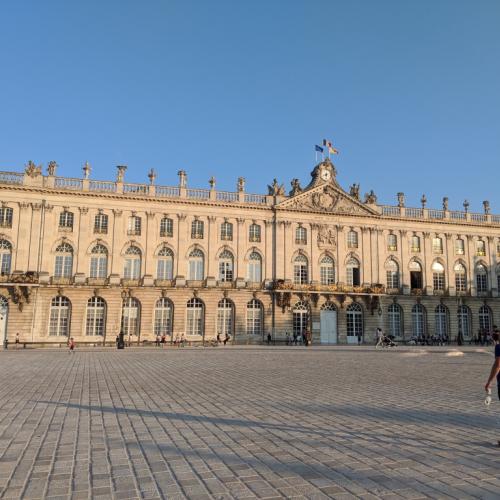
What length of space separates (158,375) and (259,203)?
1217 inches

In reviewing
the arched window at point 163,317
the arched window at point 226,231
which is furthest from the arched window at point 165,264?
the arched window at point 226,231

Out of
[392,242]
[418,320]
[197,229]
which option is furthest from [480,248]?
[197,229]

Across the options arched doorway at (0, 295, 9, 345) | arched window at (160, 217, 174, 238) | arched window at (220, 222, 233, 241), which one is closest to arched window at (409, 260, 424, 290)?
arched window at (220, 222, 233, 241)

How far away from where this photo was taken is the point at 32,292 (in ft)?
127

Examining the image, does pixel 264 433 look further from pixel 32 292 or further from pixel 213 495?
pixel 32 292

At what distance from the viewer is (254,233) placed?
45.5m

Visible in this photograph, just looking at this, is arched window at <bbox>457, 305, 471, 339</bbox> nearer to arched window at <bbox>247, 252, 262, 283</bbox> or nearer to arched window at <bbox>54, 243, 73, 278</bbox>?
arched window at <bbox>247, 252, 262, 283</bbox>

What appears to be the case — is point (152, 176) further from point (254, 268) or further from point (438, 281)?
point (438, 281)

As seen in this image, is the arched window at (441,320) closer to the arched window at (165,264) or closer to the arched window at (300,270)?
the arched window at (300,270)

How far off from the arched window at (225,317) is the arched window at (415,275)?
750 inches

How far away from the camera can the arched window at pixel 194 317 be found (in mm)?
42469

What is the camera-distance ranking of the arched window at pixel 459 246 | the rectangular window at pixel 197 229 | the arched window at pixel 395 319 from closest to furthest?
the rectangular window at pixel 197 229
the arched window at pixel 395 319
the arched window at pixel 459 246

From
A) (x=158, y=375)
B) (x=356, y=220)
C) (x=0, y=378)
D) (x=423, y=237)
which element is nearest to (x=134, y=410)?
(x=158, y=375)

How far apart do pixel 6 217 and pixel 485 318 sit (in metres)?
46.8
